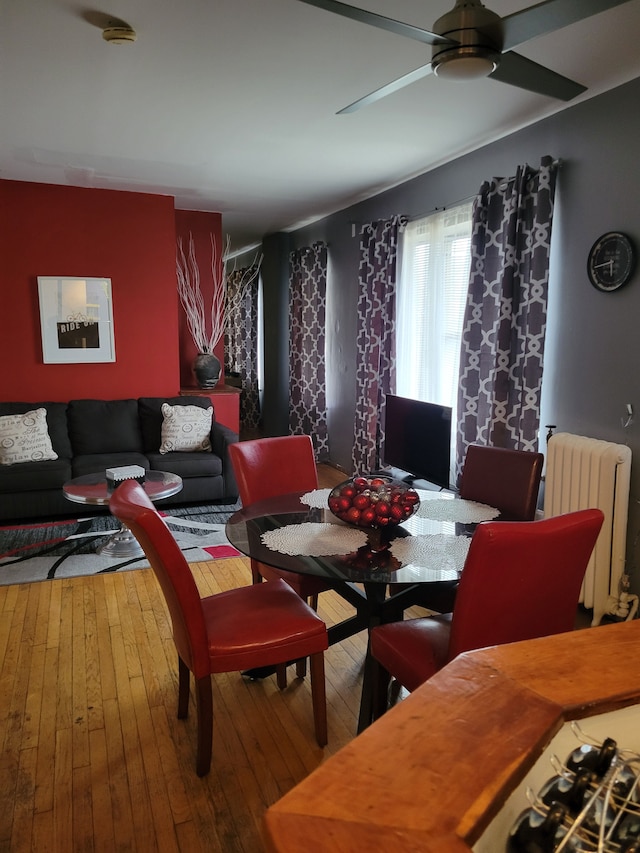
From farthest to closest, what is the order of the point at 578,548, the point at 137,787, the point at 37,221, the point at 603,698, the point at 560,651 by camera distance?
the point at 37,221 → the point at 137,787 → the point at 578,548 → the point at 560,651 → the point at 603,698

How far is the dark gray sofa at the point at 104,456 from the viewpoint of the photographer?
4.30 m

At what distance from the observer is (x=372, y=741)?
0.80 m

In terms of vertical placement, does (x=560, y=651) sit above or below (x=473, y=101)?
below

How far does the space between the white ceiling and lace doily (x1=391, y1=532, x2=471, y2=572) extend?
6.15 ft

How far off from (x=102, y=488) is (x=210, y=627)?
2.07m

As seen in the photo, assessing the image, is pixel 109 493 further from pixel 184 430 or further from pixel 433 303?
pixel 433 303

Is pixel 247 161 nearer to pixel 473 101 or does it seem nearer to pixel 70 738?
pixel 473 101

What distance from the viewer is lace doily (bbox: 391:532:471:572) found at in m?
1.93

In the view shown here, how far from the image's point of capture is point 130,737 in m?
2.18

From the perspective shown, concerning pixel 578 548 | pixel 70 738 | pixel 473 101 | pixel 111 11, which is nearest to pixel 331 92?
pixel 473 101

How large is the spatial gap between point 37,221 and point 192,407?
6.37 ft

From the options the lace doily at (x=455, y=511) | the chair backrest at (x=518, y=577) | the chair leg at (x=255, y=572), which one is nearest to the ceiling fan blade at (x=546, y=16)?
the chair backrest at (x=518, y=577)

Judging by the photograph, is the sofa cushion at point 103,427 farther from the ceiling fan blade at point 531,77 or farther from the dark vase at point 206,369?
the ceiling fan blade at point 531,77

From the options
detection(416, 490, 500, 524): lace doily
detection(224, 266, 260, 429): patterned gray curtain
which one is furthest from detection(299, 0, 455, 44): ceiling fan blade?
detection(224, 266, 260, 429): patterned gray curtain
